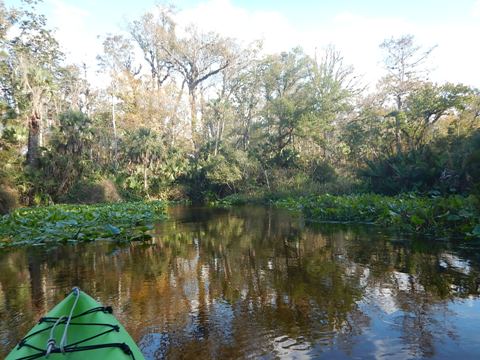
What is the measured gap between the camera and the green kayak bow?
2.18m

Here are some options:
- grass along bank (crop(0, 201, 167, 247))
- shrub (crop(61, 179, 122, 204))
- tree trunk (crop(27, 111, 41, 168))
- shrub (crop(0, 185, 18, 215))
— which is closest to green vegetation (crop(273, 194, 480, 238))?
grass along bank (crop(0, 201, 167, 247))

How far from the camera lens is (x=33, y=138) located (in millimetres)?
19984

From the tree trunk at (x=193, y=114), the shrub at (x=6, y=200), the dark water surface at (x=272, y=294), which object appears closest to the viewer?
A: the dark water surface at (x=272, y=294)

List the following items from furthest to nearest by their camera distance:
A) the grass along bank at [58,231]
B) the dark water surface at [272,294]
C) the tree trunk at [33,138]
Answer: the tree trunk at [33,138], the grass along bank at [58,231], the dark water surface at [272,294]

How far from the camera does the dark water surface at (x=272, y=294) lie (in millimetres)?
3488

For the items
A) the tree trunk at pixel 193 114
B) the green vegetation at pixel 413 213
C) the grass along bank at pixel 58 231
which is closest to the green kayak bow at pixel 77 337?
the green vegetation at pixel 413 213

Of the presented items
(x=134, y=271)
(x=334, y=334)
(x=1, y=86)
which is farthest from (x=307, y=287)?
(x=1, y=86)

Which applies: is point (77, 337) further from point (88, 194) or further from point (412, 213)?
point (88, 194)

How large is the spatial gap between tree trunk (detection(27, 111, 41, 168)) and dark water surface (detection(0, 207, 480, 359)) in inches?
501

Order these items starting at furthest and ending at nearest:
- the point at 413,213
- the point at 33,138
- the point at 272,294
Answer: the point at 33,138
the point at 413,213
the point at 272,294

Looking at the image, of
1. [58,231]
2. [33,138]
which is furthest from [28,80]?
[58,231]

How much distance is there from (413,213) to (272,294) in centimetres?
600

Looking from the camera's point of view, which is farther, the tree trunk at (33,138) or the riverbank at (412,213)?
the tree trunk at (33,138)

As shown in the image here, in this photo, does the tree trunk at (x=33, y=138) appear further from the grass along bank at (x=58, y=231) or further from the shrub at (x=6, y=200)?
the grass along bank at (x=58, y=231)
